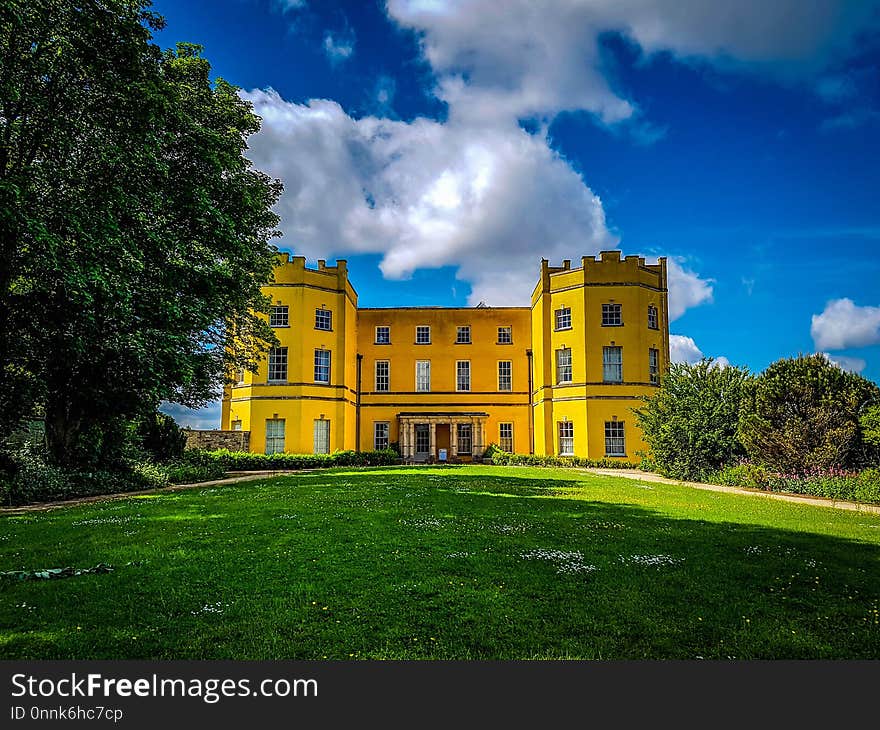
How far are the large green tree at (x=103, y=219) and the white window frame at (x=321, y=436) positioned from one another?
15759 millimetres

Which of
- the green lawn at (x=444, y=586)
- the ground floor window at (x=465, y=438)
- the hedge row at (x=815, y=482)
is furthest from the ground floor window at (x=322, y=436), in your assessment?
the green lawn at (x=444, y=586)

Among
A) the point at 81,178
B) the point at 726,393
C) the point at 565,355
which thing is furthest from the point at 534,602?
the point at 565,355

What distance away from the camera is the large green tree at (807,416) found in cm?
1653

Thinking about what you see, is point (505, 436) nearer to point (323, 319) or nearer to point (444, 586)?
point (323, 319)

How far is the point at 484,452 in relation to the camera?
4009 cm

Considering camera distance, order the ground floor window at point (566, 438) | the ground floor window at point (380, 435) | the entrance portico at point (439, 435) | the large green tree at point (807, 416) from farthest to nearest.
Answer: the ground floor window at point (380, 435)
the entrance portico at point (439, 435)
the ground floor window at point (566, 438)
the large green tree at point (807, 416)

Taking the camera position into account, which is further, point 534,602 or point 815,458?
point 815,458

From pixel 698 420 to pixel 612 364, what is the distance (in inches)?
468

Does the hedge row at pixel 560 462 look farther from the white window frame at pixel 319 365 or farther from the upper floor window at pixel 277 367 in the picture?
the upper floor window at pixel 277 367

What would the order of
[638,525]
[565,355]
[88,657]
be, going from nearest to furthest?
1. [88,657]
2. [638,525]
3. [565,355]

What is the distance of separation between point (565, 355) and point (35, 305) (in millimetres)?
26969

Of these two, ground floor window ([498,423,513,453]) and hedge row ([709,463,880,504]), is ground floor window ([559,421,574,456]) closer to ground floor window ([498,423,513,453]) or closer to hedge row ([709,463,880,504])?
ground floor window ([498,423,513,453])

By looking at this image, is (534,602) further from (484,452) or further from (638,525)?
(484,452)

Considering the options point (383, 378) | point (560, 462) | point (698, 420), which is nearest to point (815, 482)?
point (698, 420)
